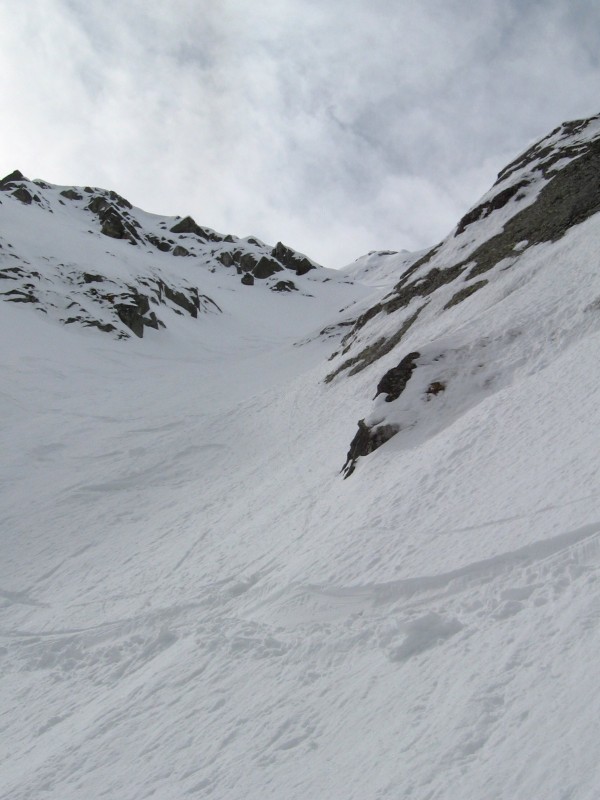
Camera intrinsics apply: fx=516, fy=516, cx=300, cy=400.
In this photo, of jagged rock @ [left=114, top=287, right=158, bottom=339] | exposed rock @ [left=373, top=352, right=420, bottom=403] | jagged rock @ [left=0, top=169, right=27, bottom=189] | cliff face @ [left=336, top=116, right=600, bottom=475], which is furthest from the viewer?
jagged rock @ [left=0, top=169, right=27, bottom=189]

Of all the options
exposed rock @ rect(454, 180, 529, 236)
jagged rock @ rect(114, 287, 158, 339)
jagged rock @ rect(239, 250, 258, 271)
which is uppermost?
jagged rock @ rect(239, 250, 258, 271)

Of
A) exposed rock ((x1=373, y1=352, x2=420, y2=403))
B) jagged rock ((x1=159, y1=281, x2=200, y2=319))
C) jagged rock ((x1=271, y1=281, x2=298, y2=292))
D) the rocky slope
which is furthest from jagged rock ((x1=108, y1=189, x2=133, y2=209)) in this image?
exposed rock ((x1=373, y1=352, x2=420, y2=403))

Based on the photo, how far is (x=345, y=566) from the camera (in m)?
5.96

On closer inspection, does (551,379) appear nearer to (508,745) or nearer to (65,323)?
(508,745)

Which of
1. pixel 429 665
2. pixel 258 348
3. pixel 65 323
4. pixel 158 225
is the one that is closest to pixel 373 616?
pixel 429 665

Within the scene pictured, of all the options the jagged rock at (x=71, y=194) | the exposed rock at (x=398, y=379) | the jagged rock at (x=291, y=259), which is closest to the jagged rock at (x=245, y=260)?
the jagged rock at (x=291, y=259)

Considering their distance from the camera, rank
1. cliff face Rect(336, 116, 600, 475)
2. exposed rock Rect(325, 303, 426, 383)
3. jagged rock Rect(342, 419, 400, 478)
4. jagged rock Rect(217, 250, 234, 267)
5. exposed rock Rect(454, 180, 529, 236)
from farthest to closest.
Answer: jagged rock Rect(217, 250, 234, 267) → exposed rock Rect(454, 180, 529, 236) → exposed rock Rect(325, 303, 426, 383) → cliff face Rect(336, 116, 600, 475) → jagged rock Rect(342, 419, 400, 478)

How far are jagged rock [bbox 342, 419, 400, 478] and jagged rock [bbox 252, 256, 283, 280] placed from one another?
254ft

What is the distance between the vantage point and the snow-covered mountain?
3.47 metres

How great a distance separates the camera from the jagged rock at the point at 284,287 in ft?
255

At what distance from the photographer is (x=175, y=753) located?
13.7 feet

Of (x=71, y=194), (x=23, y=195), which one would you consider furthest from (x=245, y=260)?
(x=71, y=194)

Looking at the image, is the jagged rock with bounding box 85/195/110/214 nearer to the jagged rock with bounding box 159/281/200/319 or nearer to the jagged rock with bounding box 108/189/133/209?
the jagged rock with bounding box 108/189/133/209

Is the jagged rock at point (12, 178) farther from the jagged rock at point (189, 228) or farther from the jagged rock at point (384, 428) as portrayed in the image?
the jagged rock at point (384, 428)
